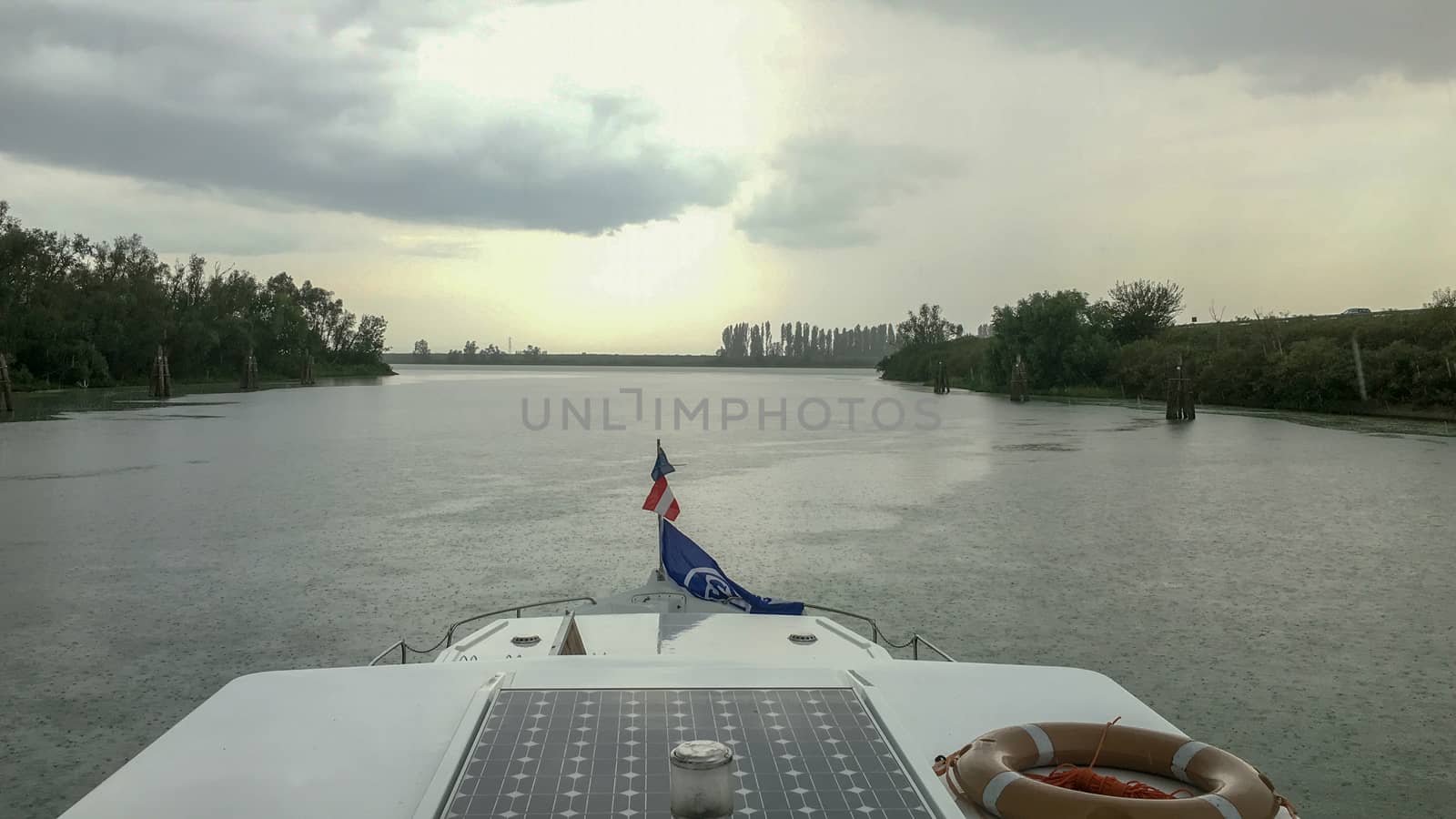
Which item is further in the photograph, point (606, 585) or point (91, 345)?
point (91, 345)

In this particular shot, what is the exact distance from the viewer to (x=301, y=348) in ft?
285

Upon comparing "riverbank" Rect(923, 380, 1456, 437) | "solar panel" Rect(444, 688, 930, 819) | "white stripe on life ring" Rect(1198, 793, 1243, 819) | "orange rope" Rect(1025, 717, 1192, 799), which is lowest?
"riverbank" Rect(923, 380, 1456, 437)

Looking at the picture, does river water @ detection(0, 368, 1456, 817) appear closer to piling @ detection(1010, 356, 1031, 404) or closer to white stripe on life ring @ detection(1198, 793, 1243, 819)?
white stripe on life ring @ detection(1198, 793, 1243, 819)

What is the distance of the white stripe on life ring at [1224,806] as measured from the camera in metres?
2.23

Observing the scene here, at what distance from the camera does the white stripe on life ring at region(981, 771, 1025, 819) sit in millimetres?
2311

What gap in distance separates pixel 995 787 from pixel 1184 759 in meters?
0.58

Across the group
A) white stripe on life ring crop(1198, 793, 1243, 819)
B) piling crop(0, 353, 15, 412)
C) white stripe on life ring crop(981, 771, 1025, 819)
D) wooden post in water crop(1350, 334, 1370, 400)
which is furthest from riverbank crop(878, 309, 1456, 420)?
piling crop(0, 353, 15, 412)

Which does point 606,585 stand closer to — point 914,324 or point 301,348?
point 301,348

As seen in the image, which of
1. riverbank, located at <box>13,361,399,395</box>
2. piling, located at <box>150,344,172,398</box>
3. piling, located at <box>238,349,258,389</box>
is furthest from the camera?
piling, located at <box>238,349,258,389</box>

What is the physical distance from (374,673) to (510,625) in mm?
3160

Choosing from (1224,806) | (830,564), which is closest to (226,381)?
(830,564)

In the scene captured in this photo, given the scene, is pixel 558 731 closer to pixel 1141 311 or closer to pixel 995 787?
pixel 995 787

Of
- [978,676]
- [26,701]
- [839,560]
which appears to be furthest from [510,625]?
[839,560]

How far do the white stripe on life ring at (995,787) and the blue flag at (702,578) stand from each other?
12.3ft
